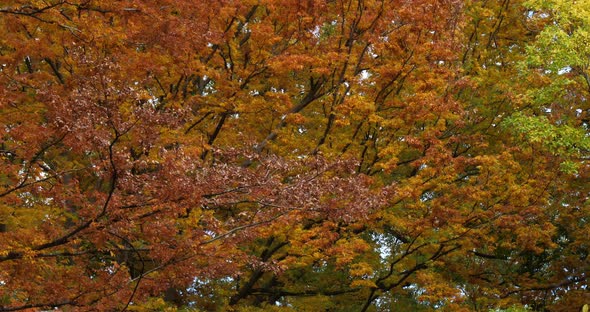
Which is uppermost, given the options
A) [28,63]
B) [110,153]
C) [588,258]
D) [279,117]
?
[28,63]

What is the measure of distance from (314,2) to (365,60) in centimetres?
175

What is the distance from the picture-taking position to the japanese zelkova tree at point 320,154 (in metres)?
9.52

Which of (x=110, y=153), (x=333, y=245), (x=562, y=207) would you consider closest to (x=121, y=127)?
(x=110, y=153)

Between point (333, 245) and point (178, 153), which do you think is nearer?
point (178, 153)

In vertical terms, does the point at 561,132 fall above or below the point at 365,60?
below

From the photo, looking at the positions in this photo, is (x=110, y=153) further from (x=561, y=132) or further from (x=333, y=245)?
(x=561, y=132)

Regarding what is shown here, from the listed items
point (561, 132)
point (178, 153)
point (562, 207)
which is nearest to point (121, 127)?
point (178, 153)

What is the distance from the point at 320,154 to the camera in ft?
33.3

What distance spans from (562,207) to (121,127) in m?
10.5

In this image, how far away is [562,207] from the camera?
14656 mm

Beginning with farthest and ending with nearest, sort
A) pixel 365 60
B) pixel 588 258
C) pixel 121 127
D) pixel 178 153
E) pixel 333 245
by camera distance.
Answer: pixel 365 60, pixel 588 258, pixel 333 245, pixel 178 153, pixel 121 127

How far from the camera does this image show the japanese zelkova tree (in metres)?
9.52

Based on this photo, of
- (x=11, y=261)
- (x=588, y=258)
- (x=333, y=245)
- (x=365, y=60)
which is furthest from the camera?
(x=365, y=60)

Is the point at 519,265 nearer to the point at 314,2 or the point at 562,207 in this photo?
the point at 562,207
